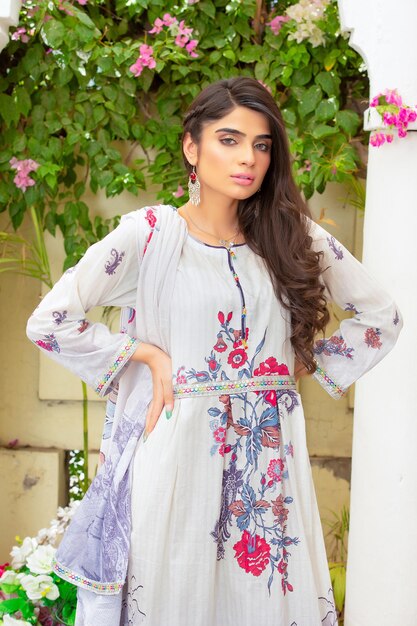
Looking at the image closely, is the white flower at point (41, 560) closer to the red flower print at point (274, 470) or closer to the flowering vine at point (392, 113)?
the red flower print at point (274, 470)

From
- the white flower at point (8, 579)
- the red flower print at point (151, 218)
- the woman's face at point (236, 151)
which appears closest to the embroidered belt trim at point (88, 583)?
the red flower print at point (151, 218)

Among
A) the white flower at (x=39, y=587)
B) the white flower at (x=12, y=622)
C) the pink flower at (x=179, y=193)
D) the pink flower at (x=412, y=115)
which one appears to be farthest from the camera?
the pink flower at (x=179, y=193)

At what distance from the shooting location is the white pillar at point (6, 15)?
2.73 metres

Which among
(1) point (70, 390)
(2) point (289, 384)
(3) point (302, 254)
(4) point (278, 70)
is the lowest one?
(1) point (70, 390)

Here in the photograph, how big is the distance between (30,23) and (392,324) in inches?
70.8

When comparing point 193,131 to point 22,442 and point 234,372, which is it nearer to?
point 234,372

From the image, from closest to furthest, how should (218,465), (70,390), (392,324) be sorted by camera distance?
(218,465)
(392,324)
(70,390)

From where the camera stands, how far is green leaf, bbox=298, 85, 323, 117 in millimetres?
3086

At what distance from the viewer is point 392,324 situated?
2.18 metres

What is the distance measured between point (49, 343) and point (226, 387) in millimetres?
398

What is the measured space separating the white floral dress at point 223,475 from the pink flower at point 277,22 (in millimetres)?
1363

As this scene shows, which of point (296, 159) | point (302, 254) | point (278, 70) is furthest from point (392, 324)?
point (278, 70)

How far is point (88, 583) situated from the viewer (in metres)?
1.92

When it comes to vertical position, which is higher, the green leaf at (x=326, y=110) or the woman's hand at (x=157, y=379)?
the green leaf at (x=326, y=110)
